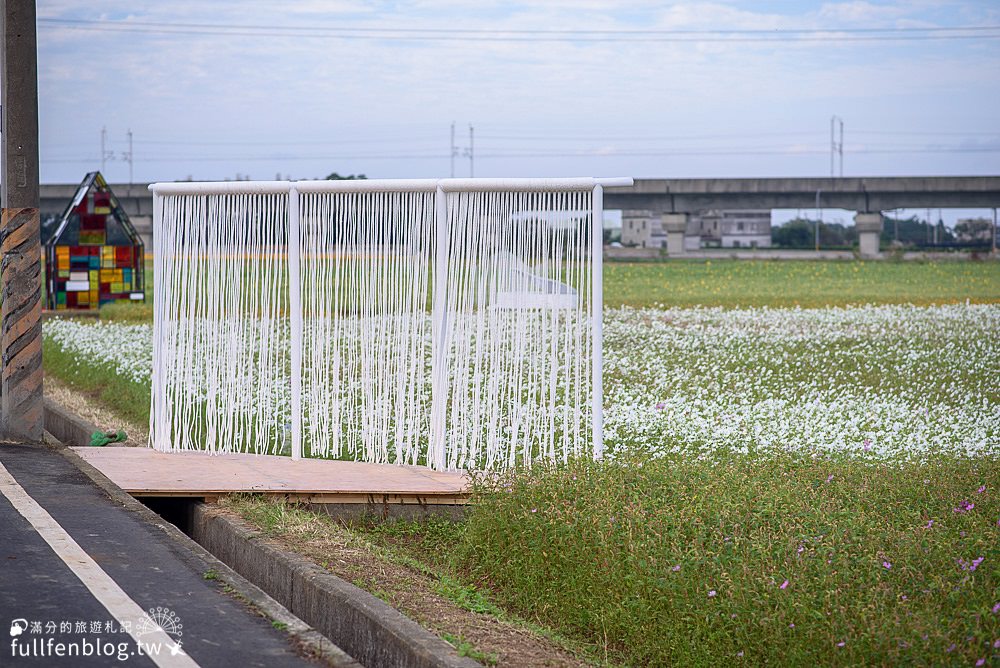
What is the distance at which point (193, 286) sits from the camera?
33.3 ft

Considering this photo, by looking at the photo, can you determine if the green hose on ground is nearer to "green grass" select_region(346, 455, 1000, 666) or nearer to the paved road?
the paved road

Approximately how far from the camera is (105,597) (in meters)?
5.83

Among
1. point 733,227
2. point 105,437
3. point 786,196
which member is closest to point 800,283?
point 786,196

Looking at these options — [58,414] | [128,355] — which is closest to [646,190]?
[128,355]

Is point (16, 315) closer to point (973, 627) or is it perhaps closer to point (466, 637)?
point (466, 637)

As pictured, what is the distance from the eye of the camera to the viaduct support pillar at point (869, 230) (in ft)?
208

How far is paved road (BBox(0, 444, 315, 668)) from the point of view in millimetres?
5094

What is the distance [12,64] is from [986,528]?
8.64 meters

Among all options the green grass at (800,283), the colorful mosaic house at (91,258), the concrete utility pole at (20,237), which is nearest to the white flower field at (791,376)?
the colorful mosaic house at (91,258)

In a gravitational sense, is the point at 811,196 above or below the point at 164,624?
above

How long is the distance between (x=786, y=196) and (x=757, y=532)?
2403 inches

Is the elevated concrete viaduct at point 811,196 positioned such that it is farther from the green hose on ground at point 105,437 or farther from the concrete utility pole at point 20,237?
the concrete utility pole at point 20,237

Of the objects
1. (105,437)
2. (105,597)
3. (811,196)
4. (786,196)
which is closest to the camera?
(105,597)

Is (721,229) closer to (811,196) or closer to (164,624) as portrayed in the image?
(811,196)
